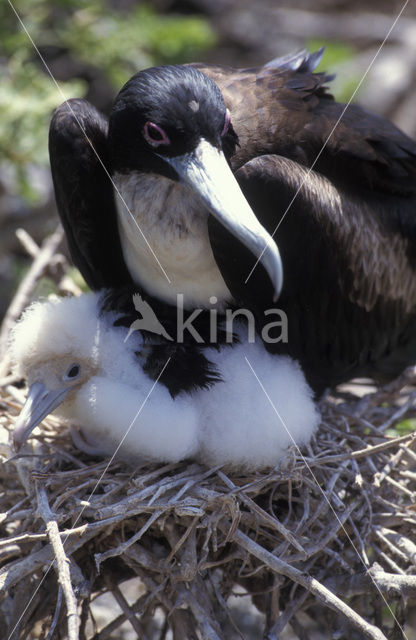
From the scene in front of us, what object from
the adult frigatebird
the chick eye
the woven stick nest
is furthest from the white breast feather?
the woven stick nest

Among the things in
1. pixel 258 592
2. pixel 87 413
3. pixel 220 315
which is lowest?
pixel 258 592

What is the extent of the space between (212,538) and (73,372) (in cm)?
59

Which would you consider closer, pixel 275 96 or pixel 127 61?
pixel 275 96

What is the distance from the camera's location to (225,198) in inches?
80.2

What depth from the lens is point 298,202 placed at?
7.30 ft

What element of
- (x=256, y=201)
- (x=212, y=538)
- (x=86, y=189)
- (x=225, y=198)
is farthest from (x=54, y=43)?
(x=212, y=538)

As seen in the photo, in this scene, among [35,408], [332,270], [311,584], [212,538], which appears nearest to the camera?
[311,584]

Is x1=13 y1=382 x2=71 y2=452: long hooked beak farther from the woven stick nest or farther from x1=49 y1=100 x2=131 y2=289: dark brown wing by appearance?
x1=49 y1=100 x2=131 y2=289: dark brown wing

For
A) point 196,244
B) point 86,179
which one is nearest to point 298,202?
point 196,244

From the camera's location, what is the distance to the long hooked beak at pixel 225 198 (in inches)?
77.8

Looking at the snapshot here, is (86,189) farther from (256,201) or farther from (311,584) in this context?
(311,584)

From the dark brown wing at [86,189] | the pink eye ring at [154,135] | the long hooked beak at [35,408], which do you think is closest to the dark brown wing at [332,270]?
the pink eye ring at [154,135]

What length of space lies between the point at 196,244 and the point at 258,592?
922 millimetres

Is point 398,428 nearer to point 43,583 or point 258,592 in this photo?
point 258,592
